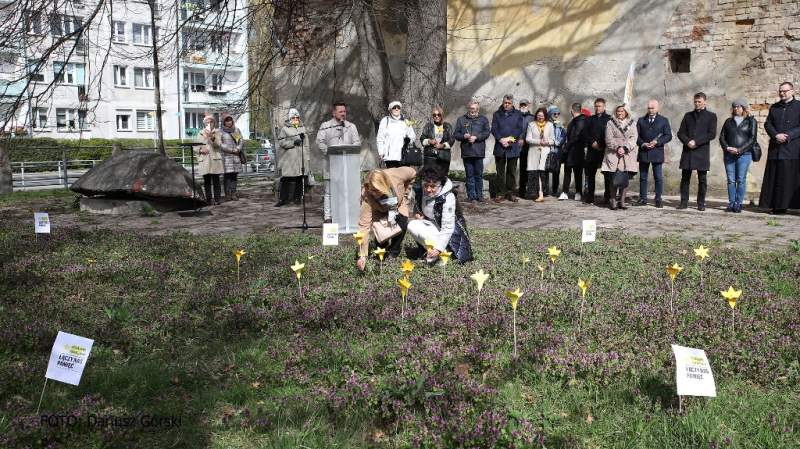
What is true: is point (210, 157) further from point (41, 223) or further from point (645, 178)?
point (645, 178)

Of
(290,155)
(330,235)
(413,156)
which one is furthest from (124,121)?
(330,235)

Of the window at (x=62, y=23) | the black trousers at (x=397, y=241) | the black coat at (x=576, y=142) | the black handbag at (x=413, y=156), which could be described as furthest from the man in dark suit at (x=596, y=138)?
Answer: the window at (x=62, y=23)

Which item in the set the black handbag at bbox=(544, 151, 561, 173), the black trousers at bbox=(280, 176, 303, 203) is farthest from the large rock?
the black handbag at bbox=(544, 151, 561, 173)

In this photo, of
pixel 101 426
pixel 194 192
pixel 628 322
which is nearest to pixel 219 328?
pixel 101 426

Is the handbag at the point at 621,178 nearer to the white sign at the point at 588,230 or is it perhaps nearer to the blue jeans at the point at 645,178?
the blue jeans at the point at 645,178

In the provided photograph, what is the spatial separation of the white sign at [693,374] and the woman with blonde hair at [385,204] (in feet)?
12.1

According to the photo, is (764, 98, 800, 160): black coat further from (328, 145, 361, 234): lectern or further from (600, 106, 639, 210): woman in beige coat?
(328, 145, 361, 234): lectern

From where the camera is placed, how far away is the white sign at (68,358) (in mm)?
3568

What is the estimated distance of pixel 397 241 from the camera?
24.6 ft

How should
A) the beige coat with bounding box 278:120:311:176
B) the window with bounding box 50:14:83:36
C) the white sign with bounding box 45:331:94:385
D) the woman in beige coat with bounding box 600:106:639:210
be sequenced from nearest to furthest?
the white sign with bounding box 45:331:94:385
the window with bounding box 50:14:83:36
the woman in beige coat with bounding box 600:106:639:210
the beige coat with bounding box 278:120:311:176

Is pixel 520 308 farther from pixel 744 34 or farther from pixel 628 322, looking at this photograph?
pixel 744 34

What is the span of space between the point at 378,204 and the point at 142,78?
167 feet

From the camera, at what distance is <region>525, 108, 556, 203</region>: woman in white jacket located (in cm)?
1314

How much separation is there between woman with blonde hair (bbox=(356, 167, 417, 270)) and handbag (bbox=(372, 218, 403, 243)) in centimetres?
1
